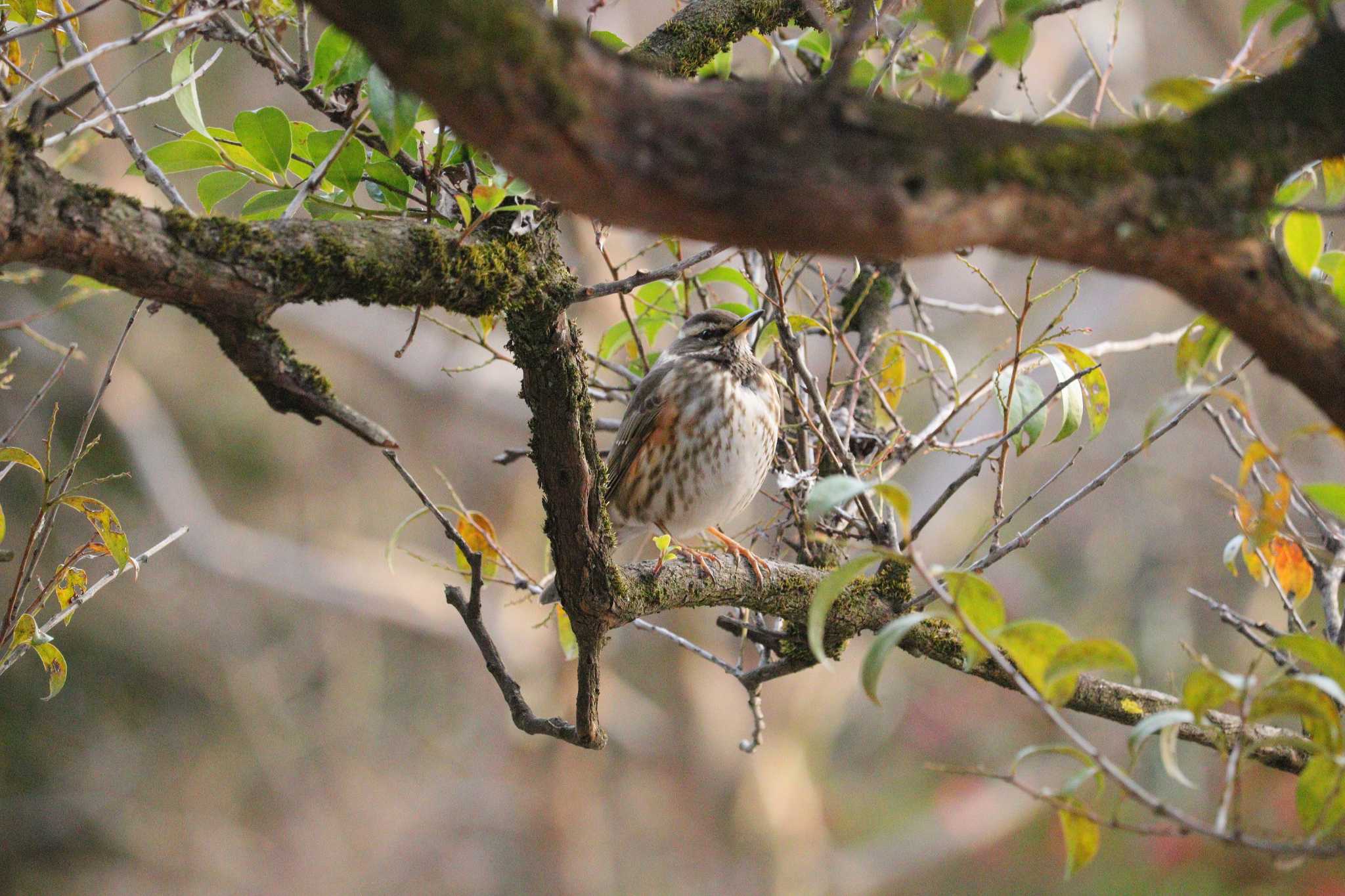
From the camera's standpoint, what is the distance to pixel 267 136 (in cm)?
234

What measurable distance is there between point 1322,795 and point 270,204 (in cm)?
243

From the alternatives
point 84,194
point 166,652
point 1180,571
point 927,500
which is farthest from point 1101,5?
point 166,652

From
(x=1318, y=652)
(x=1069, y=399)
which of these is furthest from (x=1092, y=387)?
(x=1318, y=652)

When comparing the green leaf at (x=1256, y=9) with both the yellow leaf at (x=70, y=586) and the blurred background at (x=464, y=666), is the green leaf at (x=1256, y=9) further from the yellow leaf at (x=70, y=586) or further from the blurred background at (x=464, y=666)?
the blurred background at (x=464, y=666)

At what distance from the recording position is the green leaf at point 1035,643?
180cm

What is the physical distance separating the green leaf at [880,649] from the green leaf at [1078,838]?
0.45 metres

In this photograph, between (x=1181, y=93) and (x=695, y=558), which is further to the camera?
(x=695, y=558)

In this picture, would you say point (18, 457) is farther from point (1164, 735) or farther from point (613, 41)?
point (1164, 735)

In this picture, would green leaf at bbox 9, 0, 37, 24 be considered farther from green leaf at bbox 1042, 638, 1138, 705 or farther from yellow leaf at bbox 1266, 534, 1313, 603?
yellow leaf at bbox 1266, 534, 1313, 603

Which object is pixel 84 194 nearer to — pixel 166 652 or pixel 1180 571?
pixel 166 652

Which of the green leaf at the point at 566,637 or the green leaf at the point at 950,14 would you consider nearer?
the green leaf at the point at 950,14

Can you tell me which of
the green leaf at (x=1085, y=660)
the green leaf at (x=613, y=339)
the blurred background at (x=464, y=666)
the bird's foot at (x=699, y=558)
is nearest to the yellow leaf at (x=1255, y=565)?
the green leaf at (x=1085, y=660)

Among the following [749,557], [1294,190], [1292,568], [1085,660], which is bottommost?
[1085,660]

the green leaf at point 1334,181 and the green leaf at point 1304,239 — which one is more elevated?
the green leaf at point 1334,181
